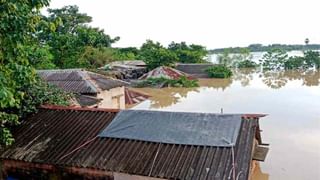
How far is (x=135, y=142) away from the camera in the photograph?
7629 mm

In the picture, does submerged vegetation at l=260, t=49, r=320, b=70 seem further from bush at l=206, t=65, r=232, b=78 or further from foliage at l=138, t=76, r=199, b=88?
foliage at l=138, t=76, r=199, b=88

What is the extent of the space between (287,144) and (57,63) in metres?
22.8

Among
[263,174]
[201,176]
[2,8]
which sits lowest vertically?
[263,174]

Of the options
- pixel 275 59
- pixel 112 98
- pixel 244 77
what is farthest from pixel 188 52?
pixel 112 98

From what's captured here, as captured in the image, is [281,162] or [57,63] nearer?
[281,162]

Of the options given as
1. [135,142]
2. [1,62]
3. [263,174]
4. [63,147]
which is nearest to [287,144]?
[263,174]

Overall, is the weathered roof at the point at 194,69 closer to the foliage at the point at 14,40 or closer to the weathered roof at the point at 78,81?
the weathered roof at the point at 78,81

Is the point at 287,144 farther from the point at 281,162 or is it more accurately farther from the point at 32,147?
the point at 32,147

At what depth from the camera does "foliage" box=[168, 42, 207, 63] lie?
5231 centimetres

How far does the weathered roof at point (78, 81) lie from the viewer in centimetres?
1723

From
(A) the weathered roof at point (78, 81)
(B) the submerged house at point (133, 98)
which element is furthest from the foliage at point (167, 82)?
(A) the weathered roof at point (78, 81)

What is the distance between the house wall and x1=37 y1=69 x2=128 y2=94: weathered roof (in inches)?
12.2

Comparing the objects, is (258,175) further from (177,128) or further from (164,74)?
(164,74)

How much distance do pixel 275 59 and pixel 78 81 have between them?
147ft
